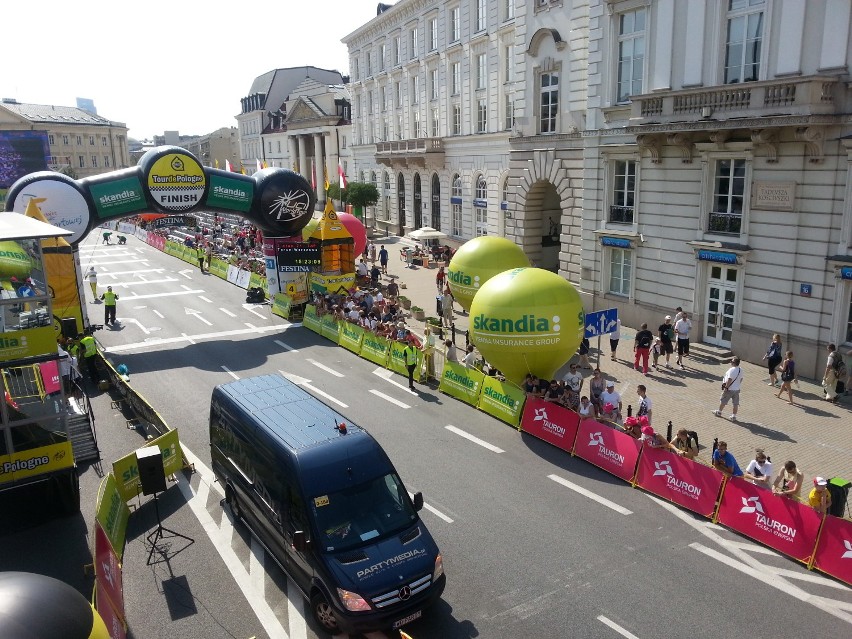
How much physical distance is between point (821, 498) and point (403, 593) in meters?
7.46

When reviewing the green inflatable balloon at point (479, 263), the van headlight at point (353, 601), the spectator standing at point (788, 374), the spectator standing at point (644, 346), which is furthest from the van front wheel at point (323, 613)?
the green inflatable balloon at point (479, 263)

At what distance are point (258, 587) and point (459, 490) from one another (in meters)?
4.63

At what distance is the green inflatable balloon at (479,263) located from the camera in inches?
915

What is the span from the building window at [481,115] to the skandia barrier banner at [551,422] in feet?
93.8

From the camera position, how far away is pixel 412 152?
1909 inches

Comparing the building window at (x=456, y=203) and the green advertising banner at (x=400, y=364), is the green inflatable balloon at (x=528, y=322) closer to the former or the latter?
the green advertising banner at (x=400, y=364)

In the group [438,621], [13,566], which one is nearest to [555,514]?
[438,621]

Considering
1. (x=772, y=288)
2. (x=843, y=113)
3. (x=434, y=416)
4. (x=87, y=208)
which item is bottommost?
(x=434, y=416)

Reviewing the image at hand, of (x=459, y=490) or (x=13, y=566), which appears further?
(x=459, y=490)

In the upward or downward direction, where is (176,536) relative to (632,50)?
downward

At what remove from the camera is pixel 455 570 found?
36.1 ft

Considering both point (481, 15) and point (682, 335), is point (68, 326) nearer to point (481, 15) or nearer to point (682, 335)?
point (682, 335)

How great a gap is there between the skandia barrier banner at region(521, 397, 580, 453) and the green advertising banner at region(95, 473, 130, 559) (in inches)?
357

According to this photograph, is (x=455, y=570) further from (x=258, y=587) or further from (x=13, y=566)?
(x=13, y=566)
